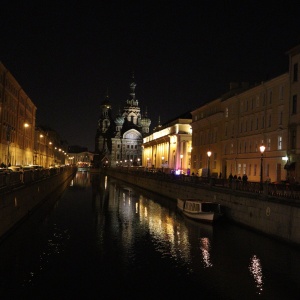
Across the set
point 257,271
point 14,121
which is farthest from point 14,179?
point 14,121

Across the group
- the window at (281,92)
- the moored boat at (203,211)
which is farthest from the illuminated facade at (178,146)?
the moored boat at (203,211)

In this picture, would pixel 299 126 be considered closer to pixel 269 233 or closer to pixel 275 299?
pixel 269 233

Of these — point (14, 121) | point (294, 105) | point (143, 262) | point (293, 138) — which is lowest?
point (143, 262)

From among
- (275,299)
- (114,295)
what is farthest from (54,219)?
(275,299)

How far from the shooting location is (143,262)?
84.7 feet

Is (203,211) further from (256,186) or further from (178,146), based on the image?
(178,146)

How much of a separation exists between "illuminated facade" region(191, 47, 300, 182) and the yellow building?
2831cm

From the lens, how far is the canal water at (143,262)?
68.6 feet

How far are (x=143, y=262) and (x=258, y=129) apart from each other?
35.8 meters

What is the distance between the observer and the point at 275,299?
19.9m

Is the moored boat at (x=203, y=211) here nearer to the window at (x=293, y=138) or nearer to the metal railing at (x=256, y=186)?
the metal railing at (x=256, y=186)

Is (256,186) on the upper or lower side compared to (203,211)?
upper

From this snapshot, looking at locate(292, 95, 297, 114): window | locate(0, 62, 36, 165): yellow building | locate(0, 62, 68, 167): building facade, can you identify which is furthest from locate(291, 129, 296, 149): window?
locate(0, 62, 36, 165): yellow building

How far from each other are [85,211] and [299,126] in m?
23.6
